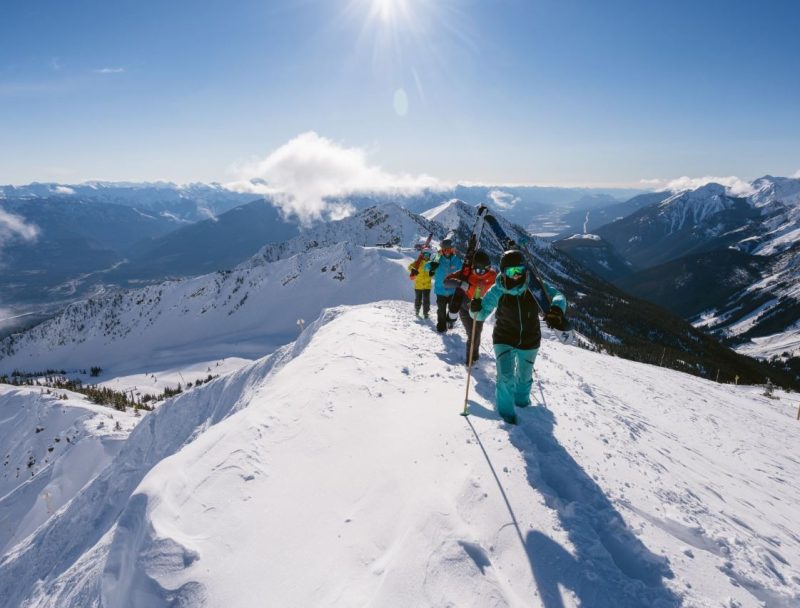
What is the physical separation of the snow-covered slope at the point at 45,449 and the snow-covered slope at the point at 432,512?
1176 centimetres

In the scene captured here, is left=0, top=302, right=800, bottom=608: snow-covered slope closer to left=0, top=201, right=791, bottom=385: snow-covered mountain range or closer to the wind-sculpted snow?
the wind-sculpted snow

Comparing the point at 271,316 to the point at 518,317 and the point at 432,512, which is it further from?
the point at 432,512

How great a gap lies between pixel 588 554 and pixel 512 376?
140 inches

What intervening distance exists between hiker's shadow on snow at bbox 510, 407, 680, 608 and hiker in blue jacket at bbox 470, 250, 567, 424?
1660mm

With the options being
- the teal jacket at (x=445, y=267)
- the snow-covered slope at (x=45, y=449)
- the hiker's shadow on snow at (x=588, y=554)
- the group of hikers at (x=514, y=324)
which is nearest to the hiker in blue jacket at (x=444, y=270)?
the teal jacket at (x=445, y=267)

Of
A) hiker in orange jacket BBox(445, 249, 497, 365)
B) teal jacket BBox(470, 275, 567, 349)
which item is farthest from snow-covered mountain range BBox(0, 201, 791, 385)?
teal jacket BBox(470, 275, 567, 349)

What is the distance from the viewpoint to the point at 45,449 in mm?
27797

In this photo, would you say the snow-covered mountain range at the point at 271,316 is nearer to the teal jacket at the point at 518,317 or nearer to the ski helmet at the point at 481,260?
the ski helmet at the point at 481,260

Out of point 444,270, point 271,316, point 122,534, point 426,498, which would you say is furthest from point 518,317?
point 271,316

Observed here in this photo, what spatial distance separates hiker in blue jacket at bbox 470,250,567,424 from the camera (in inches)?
312

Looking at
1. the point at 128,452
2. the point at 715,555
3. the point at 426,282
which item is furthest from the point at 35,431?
the point at 715,555

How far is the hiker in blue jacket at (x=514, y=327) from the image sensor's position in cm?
793

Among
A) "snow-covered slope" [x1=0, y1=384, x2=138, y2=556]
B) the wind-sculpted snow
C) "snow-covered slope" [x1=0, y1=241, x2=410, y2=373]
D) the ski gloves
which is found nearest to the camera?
the wind-sculpted snow

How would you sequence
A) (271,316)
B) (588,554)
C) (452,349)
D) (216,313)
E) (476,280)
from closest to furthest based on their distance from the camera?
(588,554) → (476,280) → (452,349) → (271,316) → (216,313)
